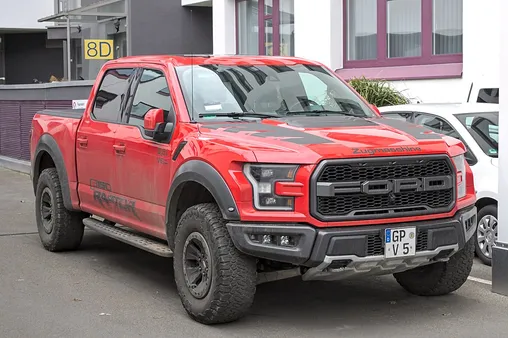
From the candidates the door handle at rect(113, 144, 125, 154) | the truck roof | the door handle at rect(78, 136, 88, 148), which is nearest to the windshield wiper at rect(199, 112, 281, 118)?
the truck roof

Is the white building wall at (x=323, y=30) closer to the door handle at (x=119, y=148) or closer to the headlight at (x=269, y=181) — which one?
the door handle at (x=119, y=148)

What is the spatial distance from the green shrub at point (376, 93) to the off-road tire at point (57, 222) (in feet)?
21.8

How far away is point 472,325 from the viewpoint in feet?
21.7

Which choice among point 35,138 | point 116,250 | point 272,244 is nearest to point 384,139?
point 272,244

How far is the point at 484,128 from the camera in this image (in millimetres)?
9039

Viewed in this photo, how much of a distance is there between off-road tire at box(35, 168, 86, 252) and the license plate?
4266mm

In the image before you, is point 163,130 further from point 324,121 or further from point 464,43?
point 464,43

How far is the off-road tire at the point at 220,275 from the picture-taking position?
626cm

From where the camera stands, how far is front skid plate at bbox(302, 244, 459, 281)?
607cm

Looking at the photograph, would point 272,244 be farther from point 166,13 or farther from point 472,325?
point 166,13

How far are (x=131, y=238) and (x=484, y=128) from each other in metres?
3.74

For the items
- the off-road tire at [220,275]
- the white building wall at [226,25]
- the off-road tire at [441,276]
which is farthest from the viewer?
the white building wall at [226,25]

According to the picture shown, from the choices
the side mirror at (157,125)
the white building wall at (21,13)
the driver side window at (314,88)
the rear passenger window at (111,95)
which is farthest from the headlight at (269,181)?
the white building wall at (21,13)

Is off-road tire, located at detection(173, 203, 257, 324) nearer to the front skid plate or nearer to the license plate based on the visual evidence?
the front skid plate
